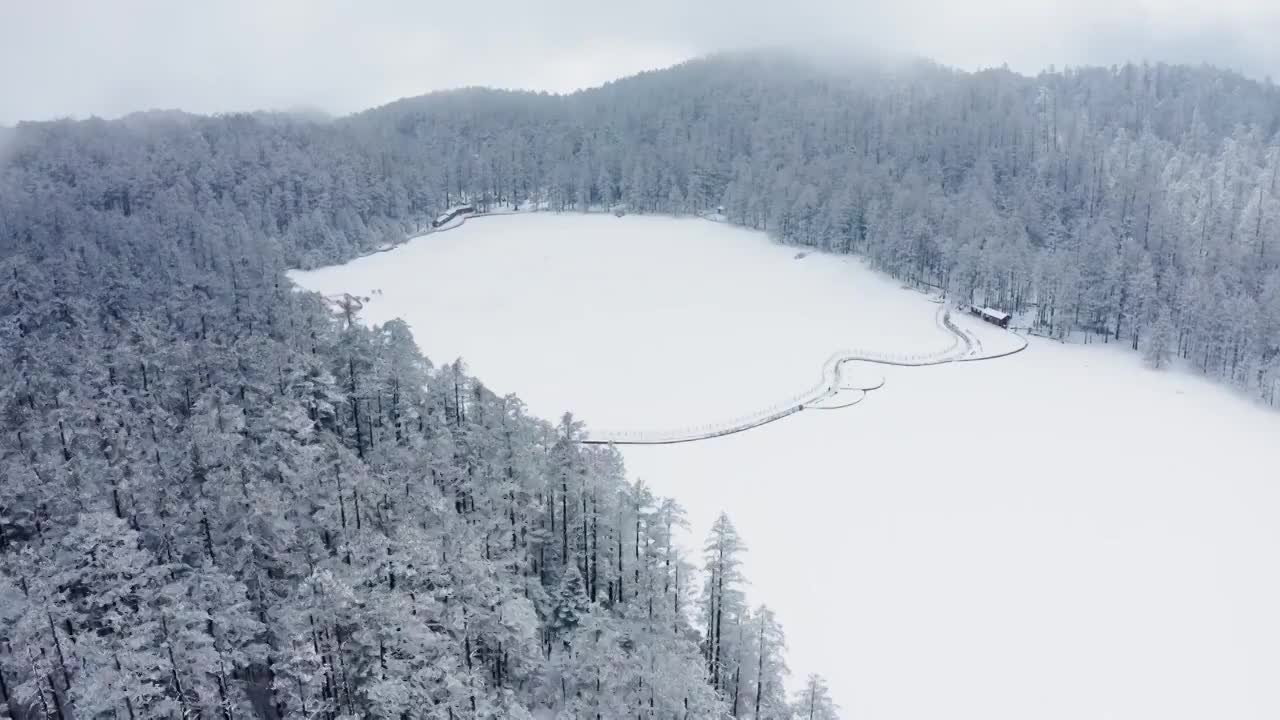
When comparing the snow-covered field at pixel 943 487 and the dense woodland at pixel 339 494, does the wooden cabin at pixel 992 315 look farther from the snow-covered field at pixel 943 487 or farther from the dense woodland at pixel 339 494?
the dense woodland at pixel 339 494

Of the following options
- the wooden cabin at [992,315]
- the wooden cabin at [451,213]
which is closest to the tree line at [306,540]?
the wooden cabin at [992,315]

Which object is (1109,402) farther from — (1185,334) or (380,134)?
(380,134)

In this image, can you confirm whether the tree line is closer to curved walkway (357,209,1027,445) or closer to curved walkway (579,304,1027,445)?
curved walkway (357,209,1027,445)

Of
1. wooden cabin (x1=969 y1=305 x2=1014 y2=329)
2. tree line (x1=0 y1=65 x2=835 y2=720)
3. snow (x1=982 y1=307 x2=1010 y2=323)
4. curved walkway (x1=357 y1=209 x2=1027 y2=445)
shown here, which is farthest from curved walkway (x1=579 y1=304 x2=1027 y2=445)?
tree line (x1=0 y1=65 x2=835 y2=720)

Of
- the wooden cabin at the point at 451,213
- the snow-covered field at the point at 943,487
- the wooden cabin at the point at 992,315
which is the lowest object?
the snow-covered field at the point at 943,487

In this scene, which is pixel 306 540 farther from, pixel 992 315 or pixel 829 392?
pixel 992 315

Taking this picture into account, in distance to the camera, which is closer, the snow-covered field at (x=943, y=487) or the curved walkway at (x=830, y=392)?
the snow-covered field at (x=943, y=487)
